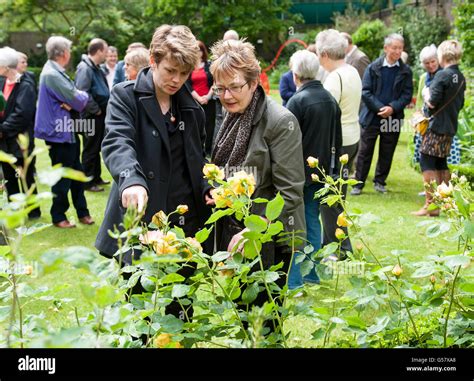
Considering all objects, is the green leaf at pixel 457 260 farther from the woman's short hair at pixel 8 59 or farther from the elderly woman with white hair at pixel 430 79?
the elderly woman with white hair at pixel 430 79

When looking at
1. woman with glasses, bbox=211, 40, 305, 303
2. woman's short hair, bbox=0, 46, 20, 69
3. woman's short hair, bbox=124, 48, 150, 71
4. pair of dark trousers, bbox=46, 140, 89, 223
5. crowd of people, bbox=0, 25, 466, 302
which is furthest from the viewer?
pair of dark trousers, bbox=46, 140, 89, 223

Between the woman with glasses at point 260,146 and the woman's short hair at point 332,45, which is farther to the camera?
the woman's short hair at point 332,45

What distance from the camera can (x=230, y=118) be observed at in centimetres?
326

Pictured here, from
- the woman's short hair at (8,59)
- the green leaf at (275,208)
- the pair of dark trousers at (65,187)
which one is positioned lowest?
the pair of dark trousers at (65,187)

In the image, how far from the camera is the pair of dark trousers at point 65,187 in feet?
22.5

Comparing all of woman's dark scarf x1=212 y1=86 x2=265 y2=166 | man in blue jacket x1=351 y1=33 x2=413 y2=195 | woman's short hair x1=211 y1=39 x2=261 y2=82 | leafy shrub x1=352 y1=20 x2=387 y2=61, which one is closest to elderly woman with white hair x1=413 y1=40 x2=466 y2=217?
man in blue jacket x1=351 y1=33 x2=413 y2=195

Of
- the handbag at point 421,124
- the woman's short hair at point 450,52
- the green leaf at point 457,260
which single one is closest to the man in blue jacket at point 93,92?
the handbag at point 421,124

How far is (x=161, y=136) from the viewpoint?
9.75 feet

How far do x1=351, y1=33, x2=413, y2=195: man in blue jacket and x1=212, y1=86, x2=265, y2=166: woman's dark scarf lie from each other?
5611 millimetres

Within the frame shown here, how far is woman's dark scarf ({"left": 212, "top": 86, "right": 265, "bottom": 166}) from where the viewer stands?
317 cm

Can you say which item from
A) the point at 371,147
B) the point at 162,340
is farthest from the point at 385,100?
the point at 162,340

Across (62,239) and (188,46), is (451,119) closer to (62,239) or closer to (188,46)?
(62,239)

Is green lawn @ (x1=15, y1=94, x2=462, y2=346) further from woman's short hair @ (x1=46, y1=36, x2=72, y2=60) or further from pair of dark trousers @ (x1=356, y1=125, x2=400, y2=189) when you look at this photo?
woman's short hair @ (x1=46, y1=36, x2=72, y2=60)
